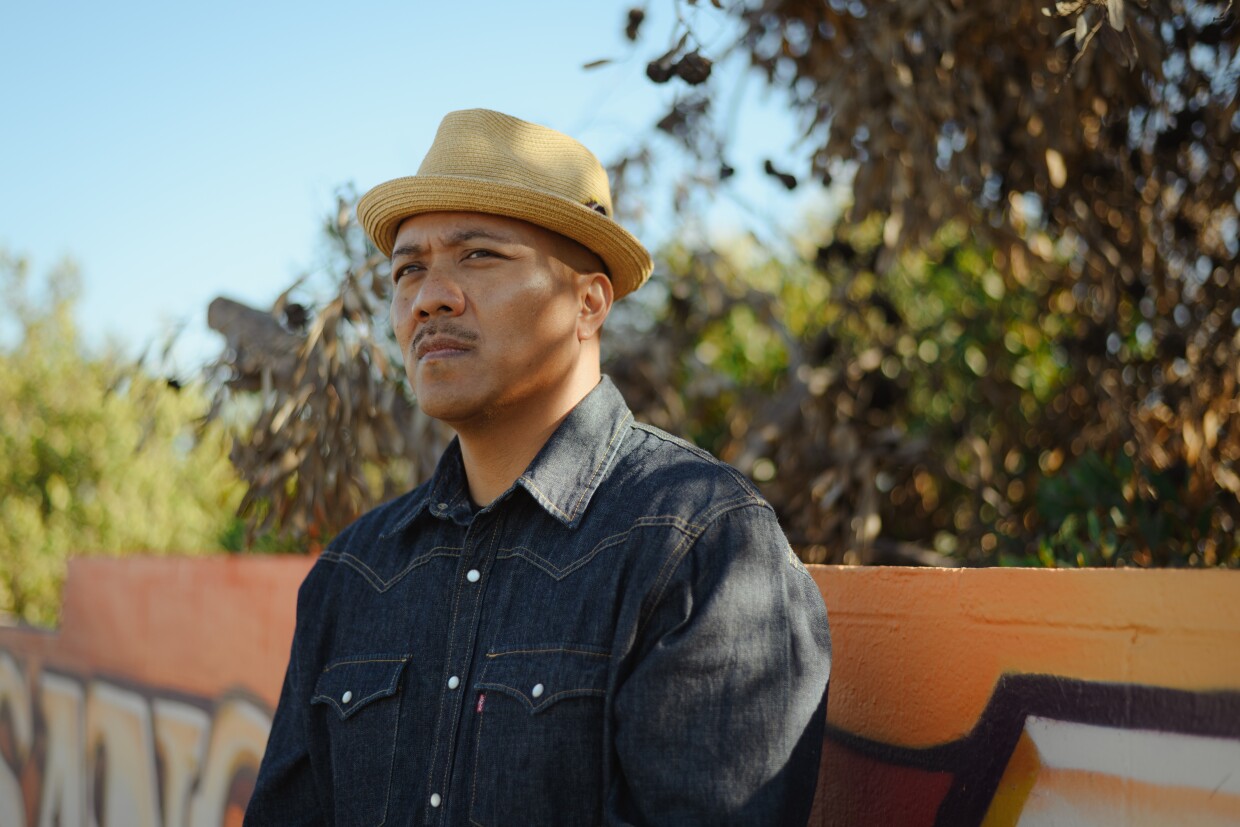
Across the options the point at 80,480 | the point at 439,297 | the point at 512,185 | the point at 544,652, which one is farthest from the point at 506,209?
the point at 80,480

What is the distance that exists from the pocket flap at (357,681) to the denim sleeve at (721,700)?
1.77 ft

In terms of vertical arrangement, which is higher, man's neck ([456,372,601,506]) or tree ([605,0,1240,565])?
tree ([605,0,1240,565])

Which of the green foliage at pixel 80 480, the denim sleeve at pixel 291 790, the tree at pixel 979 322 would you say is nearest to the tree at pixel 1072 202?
the tree at pixel 979 322

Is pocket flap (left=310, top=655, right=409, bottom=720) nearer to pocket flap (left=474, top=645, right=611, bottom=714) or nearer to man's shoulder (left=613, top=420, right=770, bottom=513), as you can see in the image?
pocket flap (left=474, top=645, right=611, bottom=714)

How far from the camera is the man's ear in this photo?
2484mm

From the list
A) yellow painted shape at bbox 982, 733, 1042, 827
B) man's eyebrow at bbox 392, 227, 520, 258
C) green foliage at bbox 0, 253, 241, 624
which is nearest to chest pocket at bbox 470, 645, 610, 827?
yellow painted shape at bbox 982, 733, 1042, 827

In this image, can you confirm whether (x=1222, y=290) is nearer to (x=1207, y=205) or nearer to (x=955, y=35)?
(x=1207, y=205)

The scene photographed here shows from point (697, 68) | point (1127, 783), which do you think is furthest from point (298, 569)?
point (1127, 783)

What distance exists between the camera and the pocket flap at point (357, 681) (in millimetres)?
2268

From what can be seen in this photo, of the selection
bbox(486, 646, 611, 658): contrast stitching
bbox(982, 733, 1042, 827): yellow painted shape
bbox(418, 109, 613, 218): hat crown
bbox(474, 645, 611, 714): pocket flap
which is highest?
bbox(418, 109, 613, 218): hat crown

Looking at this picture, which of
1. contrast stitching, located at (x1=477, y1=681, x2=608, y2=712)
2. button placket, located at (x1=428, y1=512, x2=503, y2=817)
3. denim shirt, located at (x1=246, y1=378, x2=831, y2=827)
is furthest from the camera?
button placket, located at (x1=428, y1=512, x2=503, y2=817)

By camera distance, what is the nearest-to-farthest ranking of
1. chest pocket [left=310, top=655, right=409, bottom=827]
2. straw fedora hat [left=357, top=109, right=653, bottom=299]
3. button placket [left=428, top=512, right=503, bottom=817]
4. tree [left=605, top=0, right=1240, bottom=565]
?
button placket [left=428, top=512, right=503, bottom=817] → chest pocket [left=310, top=655, right=409, bottom=827] → straw fedora hat [left=357, top=109, right=653, bottom=299] → tree [left=605, top=0, right=1240, bottom=565]

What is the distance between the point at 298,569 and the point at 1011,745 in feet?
9.41

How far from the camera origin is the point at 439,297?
2.32 meters
